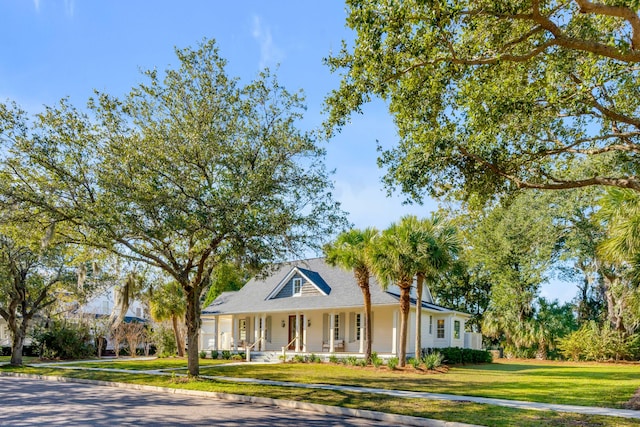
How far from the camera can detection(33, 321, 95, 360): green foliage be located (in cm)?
2984

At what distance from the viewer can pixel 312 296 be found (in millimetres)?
30078

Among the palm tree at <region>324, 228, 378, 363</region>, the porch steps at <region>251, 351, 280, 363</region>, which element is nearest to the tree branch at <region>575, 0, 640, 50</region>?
the palm tree at <region>324, 228, 378, 363</region>

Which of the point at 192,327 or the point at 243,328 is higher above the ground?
the point at 192,327

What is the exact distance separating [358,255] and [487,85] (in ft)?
42.7

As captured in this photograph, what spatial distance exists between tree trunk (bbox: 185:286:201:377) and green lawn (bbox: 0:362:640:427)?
0.56 metres

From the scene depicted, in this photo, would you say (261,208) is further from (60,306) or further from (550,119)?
(60,306)

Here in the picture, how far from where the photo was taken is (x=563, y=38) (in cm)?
916

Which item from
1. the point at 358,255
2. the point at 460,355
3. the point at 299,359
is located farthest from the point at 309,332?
the point at 358,255

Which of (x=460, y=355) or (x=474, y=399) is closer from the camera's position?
(x=474, y=399)

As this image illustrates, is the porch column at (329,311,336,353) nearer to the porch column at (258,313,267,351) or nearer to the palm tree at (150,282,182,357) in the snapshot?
the porch column at (258,313,267,351)

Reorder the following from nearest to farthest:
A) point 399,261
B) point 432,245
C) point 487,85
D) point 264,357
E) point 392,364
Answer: point 487,85 → point 399,261 → point 432,245 → point 392,364 → point 264,357

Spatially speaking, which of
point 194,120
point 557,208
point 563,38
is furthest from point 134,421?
point 557,208

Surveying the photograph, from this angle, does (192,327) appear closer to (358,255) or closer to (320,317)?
(358,255)

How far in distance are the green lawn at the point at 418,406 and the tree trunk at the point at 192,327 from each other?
558 millimetres
